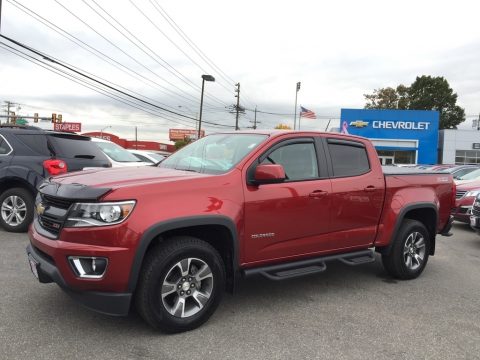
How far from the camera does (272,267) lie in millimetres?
4215

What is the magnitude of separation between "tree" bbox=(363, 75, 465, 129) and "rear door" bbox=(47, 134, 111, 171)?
6602 centimetres

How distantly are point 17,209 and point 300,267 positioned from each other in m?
5.05

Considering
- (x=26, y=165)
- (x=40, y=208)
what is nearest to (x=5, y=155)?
(x=26, y=165)

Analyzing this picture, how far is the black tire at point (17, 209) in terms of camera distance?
7.04 meters

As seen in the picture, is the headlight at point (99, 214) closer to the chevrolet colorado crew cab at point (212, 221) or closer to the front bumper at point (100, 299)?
the chevrolet colorado crew cab at point (212, 221)

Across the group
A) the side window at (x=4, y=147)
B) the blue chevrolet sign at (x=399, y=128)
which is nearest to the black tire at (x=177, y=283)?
the side window at (x=4, y=147)

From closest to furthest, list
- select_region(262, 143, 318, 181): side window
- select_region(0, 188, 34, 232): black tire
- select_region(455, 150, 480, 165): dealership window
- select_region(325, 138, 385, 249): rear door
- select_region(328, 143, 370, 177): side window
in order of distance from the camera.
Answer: select_region(262, 143, 318, 181): side window, select_region(325, 138, 385, 249): rear door, select_region(328, 143, 370, 177): side window, select_region(0, 188, 34, 232): black tire, select_region(455, 150, 480, 165): dealership window

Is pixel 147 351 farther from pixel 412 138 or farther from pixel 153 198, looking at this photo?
pixel 412 138

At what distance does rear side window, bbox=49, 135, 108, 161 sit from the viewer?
7.19 metres

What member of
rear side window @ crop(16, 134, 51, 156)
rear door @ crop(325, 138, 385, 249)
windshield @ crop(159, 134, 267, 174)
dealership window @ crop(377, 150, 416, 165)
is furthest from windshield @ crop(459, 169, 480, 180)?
dealership window @ crop(377, 150, 416, 165)

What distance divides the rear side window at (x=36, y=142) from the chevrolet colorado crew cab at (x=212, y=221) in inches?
124

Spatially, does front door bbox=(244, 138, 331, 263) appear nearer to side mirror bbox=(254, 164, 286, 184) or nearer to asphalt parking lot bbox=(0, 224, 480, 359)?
side mirror bbox=(254, 164, 286, 184)

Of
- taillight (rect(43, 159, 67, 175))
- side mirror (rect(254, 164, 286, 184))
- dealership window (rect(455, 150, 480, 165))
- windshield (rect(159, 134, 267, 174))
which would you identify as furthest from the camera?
dealership window (rect(455, 150, 480, 165))

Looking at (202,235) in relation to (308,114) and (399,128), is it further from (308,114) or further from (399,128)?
(399,128)
